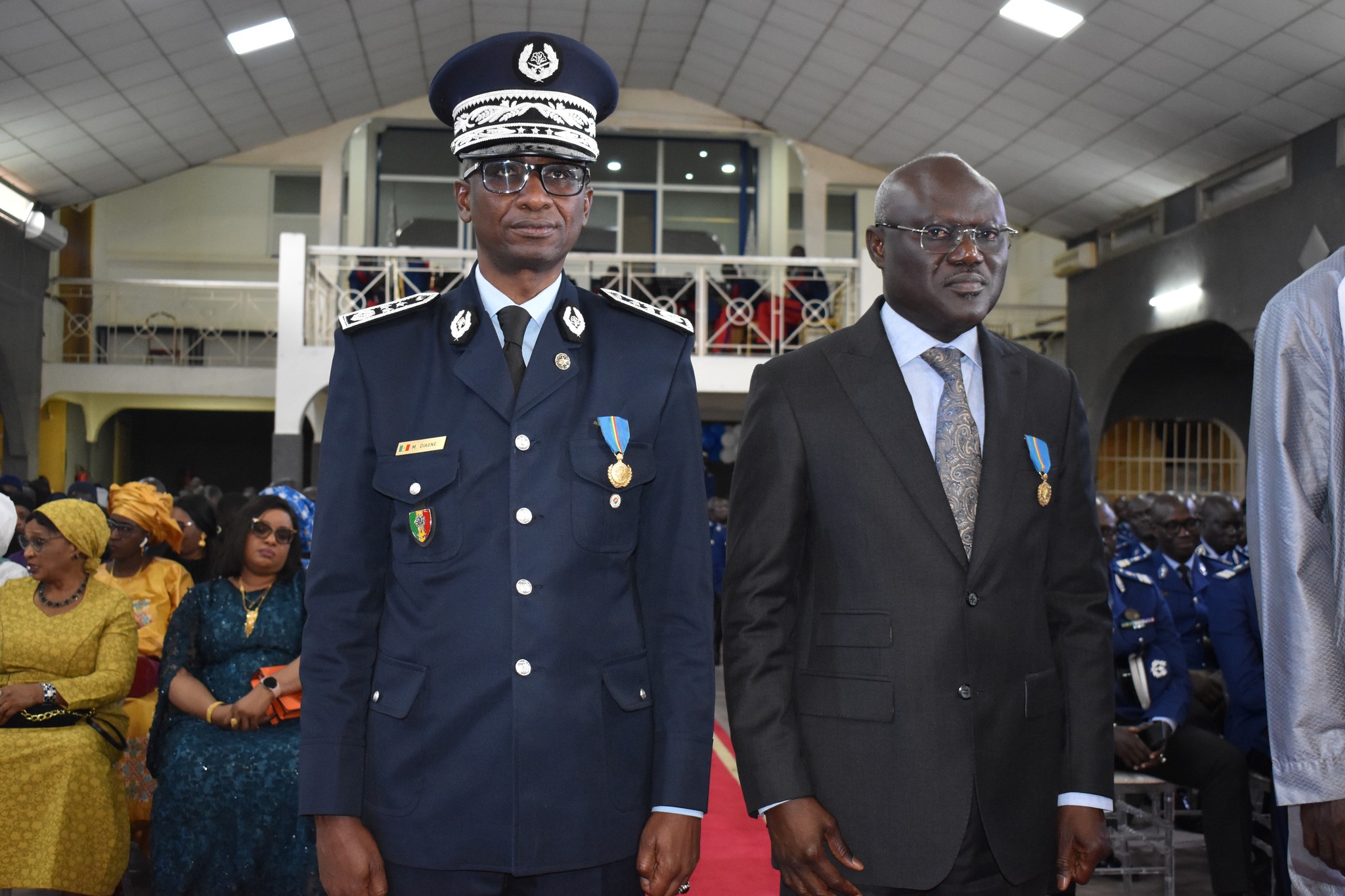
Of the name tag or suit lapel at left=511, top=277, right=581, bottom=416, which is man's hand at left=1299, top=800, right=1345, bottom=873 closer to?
suit lapel at left=511, top=277, right=581, bottom=416

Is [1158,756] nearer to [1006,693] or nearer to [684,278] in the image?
[1006,693]

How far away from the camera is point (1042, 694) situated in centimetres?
185

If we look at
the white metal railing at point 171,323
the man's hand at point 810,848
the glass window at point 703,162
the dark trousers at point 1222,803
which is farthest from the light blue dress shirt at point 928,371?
the glass window at point 703,162

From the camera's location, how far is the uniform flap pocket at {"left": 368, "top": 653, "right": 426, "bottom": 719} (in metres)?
1.62

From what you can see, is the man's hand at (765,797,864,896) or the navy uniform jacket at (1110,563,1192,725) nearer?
the man's hand at (765,797,864,896)

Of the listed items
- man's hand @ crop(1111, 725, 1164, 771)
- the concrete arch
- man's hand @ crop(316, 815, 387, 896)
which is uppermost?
the concrete arch

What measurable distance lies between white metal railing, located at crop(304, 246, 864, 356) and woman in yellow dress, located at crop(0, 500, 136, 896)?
638 cm

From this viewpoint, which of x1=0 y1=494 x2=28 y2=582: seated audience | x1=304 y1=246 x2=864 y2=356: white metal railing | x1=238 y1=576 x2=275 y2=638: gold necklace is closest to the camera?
x1=238 y1=576 x2=275 y2=638: gold necklace

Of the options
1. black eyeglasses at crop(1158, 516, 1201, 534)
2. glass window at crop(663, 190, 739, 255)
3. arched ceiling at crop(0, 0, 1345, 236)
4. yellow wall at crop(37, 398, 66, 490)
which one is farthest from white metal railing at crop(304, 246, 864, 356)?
black eyeglasses at crop(1158, 516, 1201, 534)

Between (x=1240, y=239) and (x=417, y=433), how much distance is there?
9.90 metres

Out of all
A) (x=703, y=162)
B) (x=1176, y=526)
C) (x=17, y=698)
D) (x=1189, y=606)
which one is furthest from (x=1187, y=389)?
(x=17, y=698)

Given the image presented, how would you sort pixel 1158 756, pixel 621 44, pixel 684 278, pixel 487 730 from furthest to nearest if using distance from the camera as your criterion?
pixel 621 44
pixel 684 278
pixel 1158 756
pixel 487 730

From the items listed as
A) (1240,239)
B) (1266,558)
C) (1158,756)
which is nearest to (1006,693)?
(1266,558)

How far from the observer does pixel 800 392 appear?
1.99 meters
